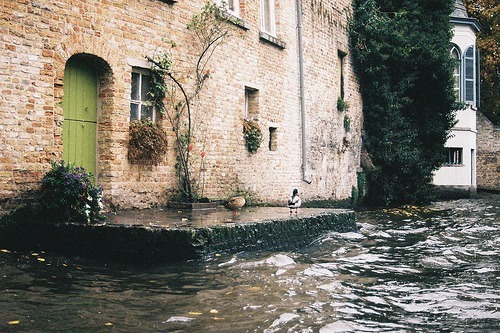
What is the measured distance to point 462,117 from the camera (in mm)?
24719

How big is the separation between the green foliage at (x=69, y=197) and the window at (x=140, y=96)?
2240mm

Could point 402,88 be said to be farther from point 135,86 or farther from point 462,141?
point 135,86

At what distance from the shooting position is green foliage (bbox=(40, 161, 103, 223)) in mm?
7457

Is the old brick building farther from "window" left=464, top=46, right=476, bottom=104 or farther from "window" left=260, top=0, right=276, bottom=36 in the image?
"window" left=464, top=46, right=476, bottom=104

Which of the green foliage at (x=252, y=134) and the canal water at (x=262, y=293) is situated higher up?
the green foliage at (x=252, y=134)

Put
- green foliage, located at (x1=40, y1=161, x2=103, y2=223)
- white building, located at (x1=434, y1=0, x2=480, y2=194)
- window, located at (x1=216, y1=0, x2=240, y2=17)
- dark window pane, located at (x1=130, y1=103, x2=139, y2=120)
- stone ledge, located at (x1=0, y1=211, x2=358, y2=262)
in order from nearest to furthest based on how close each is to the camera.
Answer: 1. stone ledge, located at (x1=0, y1=211, x2=358, y2=262)
2. green foliage, located at (x1=40, y1=161, x2=103, y2=223)
3. dark window pane, located at (x1=130, y1=103, x2=139, y2=120)
4. window, located at (x1=216, y1=0, x2=240, y2=17)
5. white building, located at (x1=434, y1=0, x2=480, y2=194)

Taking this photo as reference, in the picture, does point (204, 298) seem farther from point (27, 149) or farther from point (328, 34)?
point (328, 34)

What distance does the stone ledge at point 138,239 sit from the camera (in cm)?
682

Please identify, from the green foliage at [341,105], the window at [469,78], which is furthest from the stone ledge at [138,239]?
the window at [469,78]

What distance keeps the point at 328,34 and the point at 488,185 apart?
652 inches

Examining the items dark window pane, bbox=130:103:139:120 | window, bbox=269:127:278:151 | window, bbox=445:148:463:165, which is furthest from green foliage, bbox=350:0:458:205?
dark window pane, bbox=130:103:139:120

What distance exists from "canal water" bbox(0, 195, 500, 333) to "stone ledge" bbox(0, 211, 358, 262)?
0.16m

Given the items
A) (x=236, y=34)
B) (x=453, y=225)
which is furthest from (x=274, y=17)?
(x=453, y=225)

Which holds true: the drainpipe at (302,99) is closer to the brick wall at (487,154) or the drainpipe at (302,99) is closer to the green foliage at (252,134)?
the green foliage at (252,134)
